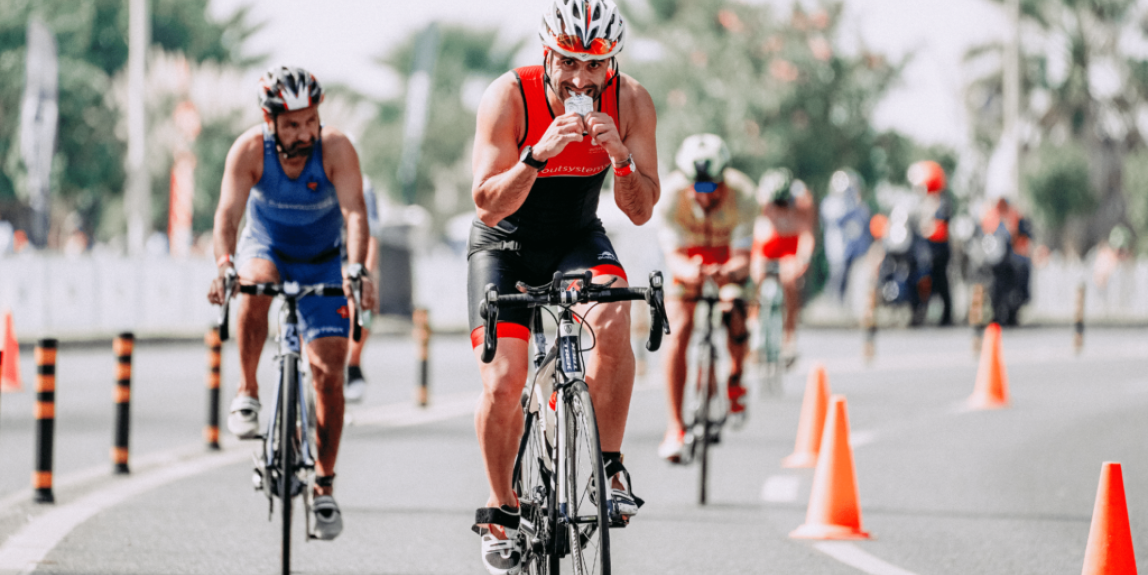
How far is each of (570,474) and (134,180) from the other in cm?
2484

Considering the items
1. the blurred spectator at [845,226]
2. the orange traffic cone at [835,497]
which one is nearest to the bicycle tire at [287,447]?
the orange traffic cone at [835,497]

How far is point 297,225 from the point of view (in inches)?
282

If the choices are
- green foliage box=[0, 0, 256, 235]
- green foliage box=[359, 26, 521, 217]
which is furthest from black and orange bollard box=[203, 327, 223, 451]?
green foliage box=[359, 26, 521, 217]

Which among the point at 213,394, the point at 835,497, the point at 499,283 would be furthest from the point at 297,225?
the point at 213,394

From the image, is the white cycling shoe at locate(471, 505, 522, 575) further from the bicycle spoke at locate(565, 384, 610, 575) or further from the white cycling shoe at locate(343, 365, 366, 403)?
the white cycling shoe at locate(343, 365, 366, 403)

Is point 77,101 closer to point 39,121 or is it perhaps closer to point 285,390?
point 39,121

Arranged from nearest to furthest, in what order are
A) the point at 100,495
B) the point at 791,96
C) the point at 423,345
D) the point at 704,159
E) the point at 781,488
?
1. the point at 100,495
2. the point at 781,488
3. the point at 704,159
4. the point at 423,345
5. the point at 791,96

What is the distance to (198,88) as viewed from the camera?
5241 cm

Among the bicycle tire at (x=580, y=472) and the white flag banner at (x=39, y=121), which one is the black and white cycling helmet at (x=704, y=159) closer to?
the bicycle tire at (x=580, y=472)

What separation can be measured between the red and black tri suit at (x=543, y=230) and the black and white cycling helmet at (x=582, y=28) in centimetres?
28

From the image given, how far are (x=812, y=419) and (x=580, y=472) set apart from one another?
5549mm

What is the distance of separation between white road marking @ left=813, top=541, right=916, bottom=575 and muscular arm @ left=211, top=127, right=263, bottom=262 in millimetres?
2941

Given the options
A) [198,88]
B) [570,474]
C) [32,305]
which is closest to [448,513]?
[570,474]

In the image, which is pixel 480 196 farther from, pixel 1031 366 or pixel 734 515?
pixel 1031 366
